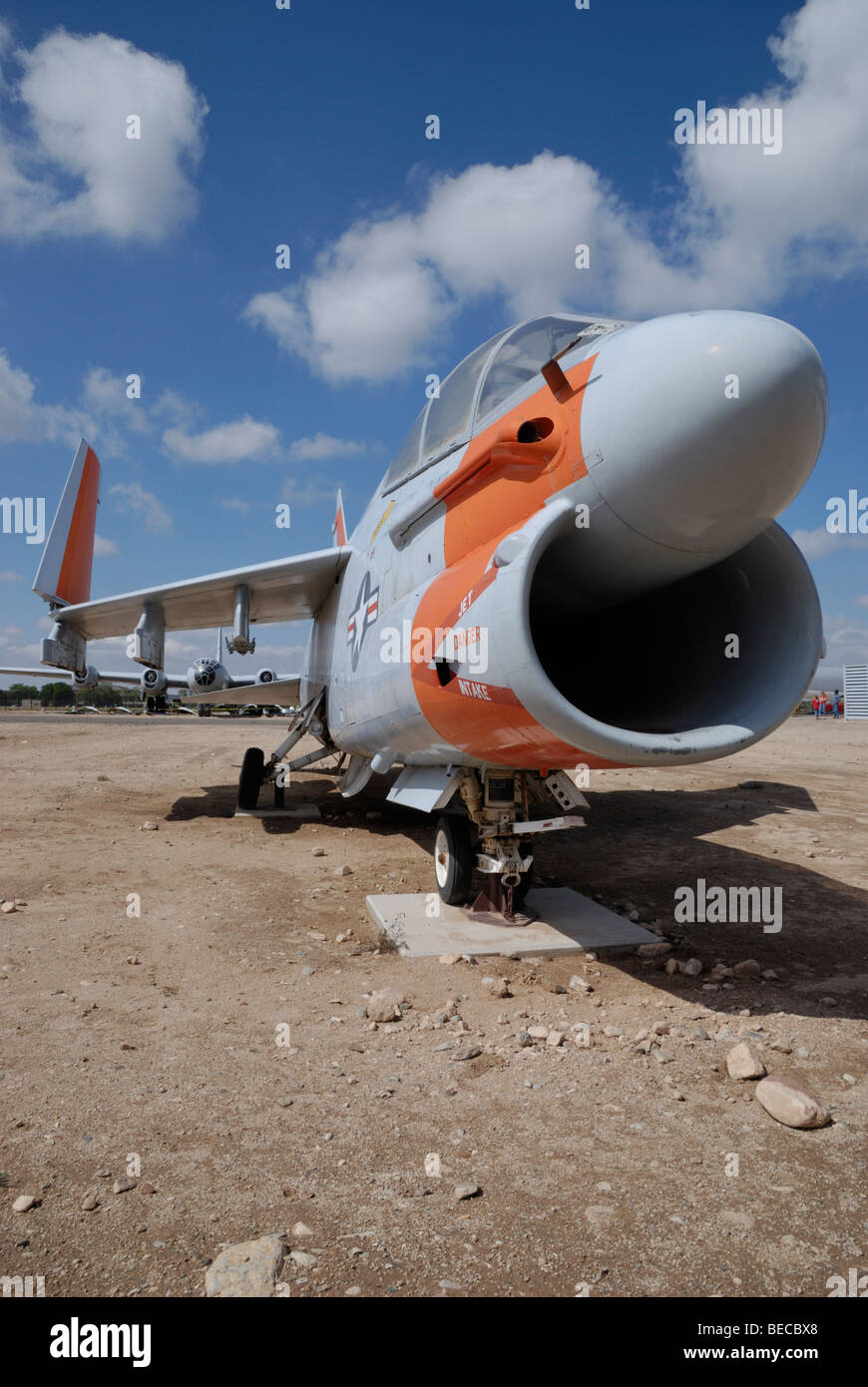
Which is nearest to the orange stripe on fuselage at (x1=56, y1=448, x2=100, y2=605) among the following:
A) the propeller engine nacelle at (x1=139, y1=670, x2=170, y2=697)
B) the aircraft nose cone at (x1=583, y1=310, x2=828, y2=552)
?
the aircraft nose cone at (x1=583, y1=310, x2=828, y2=552)

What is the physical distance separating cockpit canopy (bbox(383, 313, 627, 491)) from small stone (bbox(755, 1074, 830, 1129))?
388 cm

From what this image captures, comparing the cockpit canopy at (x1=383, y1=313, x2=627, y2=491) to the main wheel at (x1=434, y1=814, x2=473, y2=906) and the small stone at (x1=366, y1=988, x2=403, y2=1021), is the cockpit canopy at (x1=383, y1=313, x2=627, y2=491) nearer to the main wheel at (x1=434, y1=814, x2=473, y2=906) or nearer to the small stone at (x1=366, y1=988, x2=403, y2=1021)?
the main wheel at (x1=434, y1=814, x2=473, y2=906)

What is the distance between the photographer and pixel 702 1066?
368 cm

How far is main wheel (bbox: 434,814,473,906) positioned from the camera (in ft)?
21.0

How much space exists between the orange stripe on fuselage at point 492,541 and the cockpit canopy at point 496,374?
11.2 inches

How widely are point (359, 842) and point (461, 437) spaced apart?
20.2ft

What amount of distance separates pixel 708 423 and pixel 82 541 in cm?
1012

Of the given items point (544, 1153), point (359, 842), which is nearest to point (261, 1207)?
point (544, 1153)

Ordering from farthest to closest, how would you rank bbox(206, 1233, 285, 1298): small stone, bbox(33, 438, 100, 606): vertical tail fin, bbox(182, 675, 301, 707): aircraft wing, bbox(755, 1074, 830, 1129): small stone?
bbox(182, 675, 301, 707): aircraft wing
bbox(33, 438, 100, 606): vertical tail fin
bbox(755, 1074, 830, 1129): small stone
bbox(206, 1233, 285, 1298): small stone

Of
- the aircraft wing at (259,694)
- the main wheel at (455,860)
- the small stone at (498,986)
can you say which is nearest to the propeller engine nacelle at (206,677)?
the aircraft wing at (259,694)

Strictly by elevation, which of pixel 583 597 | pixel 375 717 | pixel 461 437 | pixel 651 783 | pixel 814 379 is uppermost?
pixel 461 437

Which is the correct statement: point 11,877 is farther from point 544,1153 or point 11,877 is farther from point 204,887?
point 544,1153

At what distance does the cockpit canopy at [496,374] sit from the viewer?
473 cm

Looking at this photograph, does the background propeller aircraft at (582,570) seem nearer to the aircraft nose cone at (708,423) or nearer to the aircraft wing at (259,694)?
the aircraft nose cone at (708,423)
